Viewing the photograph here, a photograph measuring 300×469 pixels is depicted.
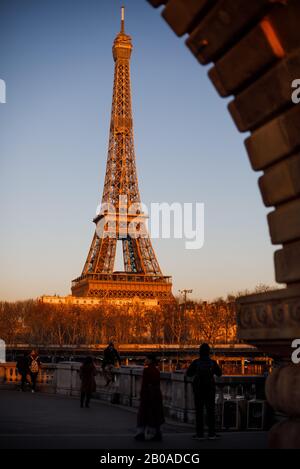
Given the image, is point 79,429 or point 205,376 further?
point 79,429

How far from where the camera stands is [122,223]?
139m

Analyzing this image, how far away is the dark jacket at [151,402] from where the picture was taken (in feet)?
45.4

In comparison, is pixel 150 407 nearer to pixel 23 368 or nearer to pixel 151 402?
pixel 151 402

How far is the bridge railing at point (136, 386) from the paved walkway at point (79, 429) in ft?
2.23

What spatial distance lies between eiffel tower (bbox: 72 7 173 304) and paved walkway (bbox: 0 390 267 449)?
363 ft

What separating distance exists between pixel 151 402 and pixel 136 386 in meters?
8.47

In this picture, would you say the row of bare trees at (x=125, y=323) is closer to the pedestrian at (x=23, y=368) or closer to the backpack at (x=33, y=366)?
the pedestrian at (x=23, y=368)

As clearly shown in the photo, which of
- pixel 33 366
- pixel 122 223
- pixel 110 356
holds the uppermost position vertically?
pixel 122 223

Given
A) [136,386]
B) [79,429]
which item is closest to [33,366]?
[136,386]

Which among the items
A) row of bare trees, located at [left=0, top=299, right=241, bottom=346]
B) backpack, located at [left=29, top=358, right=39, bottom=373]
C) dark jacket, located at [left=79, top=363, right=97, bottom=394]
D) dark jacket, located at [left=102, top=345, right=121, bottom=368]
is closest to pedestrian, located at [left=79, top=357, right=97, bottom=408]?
dark jacket, located at [left=79, top=363, right=97, bottom=394]

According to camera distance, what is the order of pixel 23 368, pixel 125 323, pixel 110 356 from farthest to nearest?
1. pixel 125 323
2. pixel 23 368
3. pixel 110 356

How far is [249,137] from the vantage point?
368 inches
